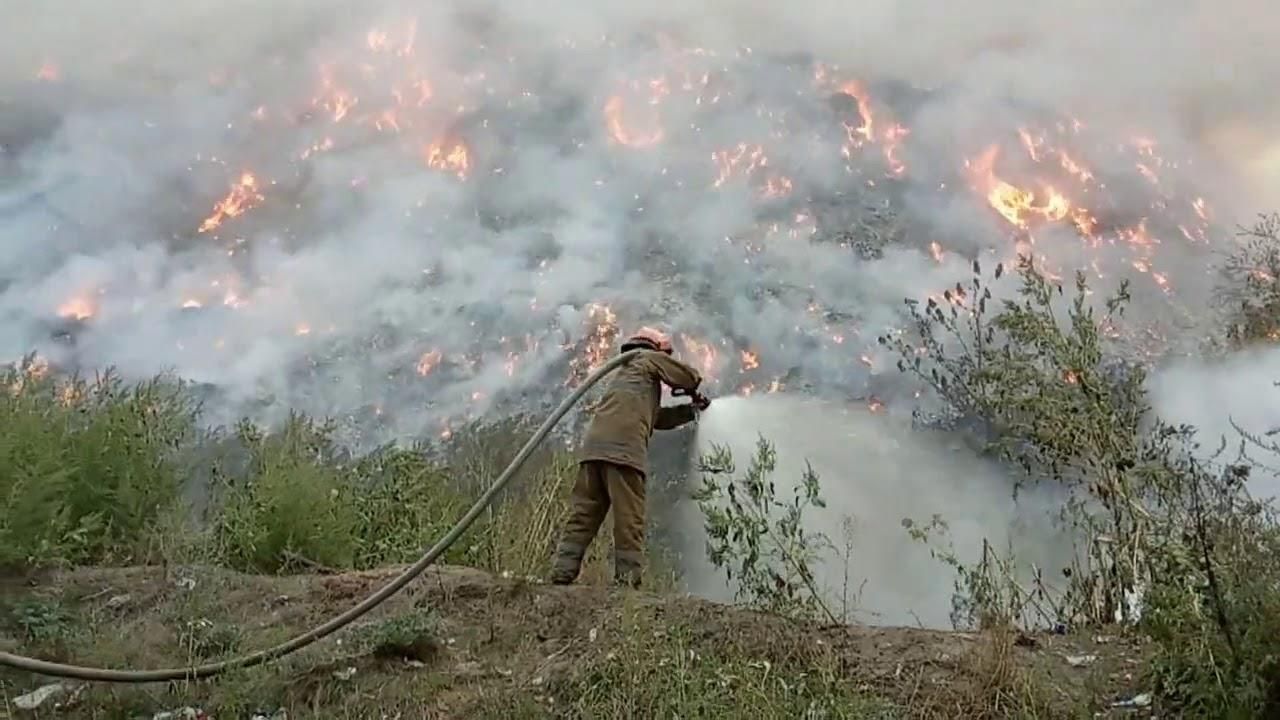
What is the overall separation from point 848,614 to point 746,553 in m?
0.65

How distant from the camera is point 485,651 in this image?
549 cm

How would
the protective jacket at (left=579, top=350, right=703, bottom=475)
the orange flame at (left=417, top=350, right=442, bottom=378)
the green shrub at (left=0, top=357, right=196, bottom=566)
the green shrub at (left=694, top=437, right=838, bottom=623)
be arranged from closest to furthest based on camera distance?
the green shrub at (left=694, top=437, right=838, bottom=623)
the green shrub at (left=0, top=357, right=196, bottom=566)
the protective jacket at (left=579, top=350, right=703, bottom=475)
the orange flame at (left=417, top=350, right=442, bottom=378)

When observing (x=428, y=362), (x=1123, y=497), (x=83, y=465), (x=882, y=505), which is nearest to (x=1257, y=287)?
(x=1123, y=497)

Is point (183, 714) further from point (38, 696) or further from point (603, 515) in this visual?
point (603, 515)

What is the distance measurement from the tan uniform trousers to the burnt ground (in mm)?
669

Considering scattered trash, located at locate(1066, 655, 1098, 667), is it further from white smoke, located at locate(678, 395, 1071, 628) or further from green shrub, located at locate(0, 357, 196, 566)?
green shrub, located at locate(0, 357, 196, 566)

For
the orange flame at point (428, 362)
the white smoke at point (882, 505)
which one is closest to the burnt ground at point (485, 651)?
the white smoke at point (882, 505)

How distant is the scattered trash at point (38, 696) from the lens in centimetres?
476

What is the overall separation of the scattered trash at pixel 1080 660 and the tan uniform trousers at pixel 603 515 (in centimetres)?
257

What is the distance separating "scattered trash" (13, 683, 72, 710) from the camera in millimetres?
4762

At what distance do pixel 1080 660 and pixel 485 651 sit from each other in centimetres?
281

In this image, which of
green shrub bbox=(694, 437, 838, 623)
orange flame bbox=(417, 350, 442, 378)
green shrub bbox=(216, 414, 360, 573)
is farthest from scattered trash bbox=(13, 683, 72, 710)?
orange flame bbox=(417, 350, 442, 378)

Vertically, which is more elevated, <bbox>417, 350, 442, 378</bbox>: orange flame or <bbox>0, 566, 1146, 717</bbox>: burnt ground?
<bbox>417, 350, 442, 378</bbox>: orange flame

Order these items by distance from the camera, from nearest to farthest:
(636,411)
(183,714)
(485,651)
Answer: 1. (183,714)
2. (485,651)
3. (636,411)
